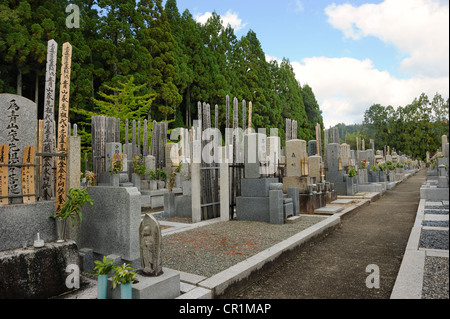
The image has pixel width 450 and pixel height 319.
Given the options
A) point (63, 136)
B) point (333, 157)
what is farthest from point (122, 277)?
point (333, 157)

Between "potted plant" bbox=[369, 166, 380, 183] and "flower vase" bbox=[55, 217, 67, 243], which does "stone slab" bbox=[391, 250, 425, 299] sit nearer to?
"flower vase" bbox=[55, 217, 67, 243]

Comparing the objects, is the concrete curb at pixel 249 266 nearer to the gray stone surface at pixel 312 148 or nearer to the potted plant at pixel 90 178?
the potted plant at pixel 90 178

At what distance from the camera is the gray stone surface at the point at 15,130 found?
3754 mm

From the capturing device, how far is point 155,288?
3.04 m

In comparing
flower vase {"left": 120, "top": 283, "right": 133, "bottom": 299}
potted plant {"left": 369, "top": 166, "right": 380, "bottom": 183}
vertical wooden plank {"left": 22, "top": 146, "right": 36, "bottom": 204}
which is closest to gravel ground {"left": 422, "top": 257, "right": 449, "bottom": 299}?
flower vase {"left": 120, "top": 283, "right": 133, "bottom": 299}

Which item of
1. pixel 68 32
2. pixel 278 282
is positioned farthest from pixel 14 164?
pixel 68 32

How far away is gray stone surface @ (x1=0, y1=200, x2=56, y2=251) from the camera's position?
11.3 ft

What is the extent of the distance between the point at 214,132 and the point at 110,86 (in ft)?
47.8

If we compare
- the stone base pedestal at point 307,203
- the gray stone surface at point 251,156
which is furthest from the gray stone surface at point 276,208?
the stone base pedestal at point 307,203

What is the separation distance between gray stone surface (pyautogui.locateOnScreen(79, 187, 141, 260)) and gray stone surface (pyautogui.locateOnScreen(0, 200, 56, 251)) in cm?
64

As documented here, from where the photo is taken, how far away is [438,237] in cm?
579

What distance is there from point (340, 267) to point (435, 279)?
137 cm

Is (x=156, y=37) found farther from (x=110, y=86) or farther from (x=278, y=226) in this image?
(x=278, y=226)

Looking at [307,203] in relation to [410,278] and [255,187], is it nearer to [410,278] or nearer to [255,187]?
[255,187]
